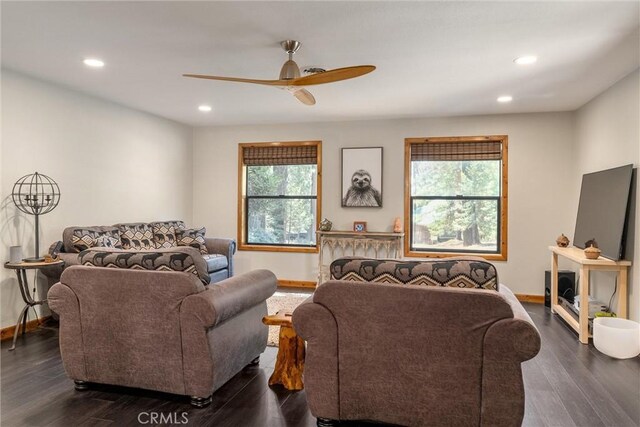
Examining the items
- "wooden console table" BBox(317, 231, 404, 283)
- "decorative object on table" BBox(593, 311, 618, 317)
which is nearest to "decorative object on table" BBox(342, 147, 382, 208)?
"wooden console table" BBox(317, 231, 404, 283)

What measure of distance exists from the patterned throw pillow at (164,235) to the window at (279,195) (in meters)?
1.28

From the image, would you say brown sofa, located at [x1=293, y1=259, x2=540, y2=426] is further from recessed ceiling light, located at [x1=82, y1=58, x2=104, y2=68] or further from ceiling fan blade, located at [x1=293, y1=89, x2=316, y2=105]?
recessed ceiling light, located at [x1=82, y1=58, x2=104, y2=68]

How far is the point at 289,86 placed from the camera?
2977 mm

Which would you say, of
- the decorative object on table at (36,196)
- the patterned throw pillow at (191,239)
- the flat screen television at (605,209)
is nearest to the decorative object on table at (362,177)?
the patterned throw pillow at (191,239)

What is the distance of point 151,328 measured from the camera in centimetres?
250

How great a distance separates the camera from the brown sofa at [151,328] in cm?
242

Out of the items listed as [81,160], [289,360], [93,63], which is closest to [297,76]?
[93,63]

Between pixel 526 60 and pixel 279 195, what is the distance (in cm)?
404

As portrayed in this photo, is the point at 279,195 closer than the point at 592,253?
No

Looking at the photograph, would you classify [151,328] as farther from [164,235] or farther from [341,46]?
[164,235]

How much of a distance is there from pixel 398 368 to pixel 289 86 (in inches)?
80.2

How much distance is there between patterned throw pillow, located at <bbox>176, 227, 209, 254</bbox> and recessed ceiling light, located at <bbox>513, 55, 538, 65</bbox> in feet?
14.1

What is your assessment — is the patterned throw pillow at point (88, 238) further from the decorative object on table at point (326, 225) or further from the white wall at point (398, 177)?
the decorative object on table at point (326, 225)

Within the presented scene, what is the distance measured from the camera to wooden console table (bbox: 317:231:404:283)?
5.76 metres
